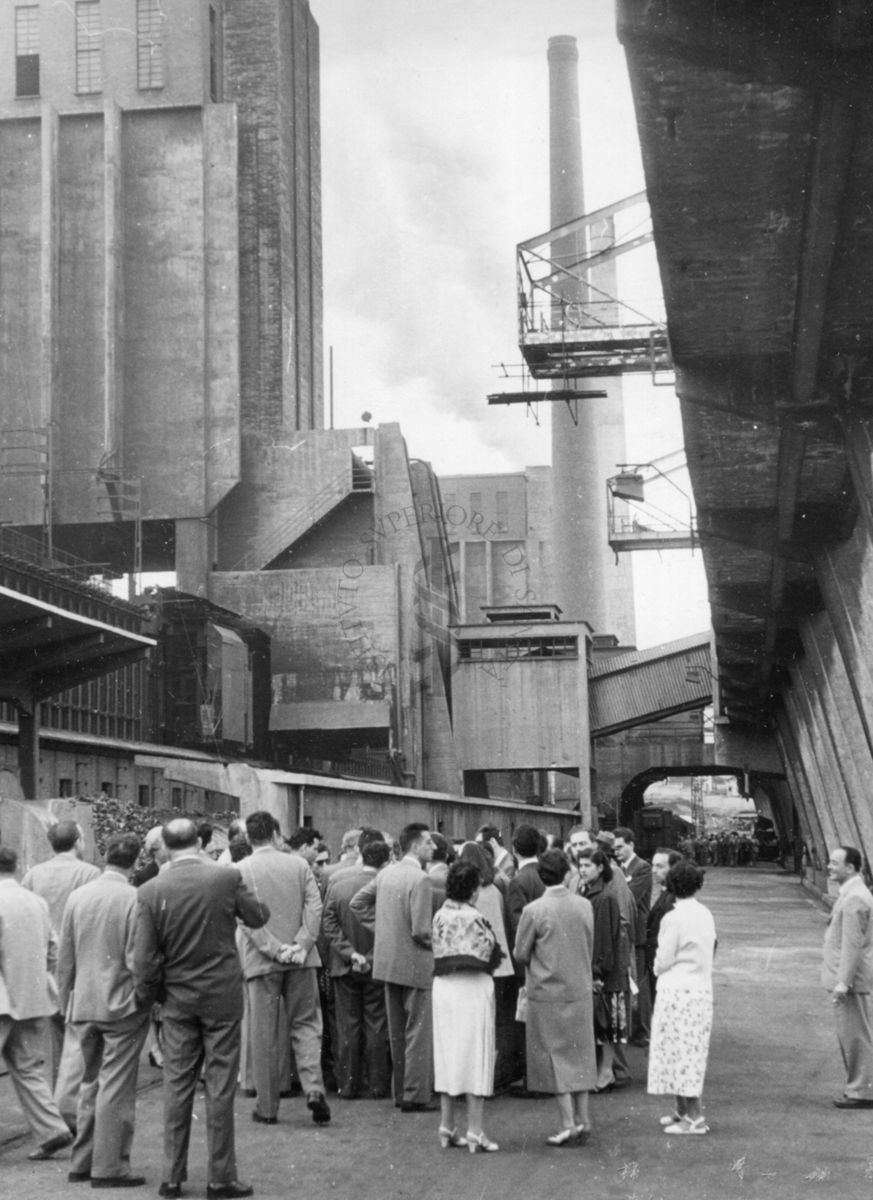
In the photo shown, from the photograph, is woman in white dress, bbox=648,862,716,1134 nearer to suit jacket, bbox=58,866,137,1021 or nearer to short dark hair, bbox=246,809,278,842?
short dark hair, bbox=246,809,278,842

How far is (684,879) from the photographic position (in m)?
9.21

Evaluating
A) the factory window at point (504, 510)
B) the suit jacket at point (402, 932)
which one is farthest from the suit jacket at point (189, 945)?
the factory window at point (504, 510)

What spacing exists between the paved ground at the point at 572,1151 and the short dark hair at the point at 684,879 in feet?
4.62

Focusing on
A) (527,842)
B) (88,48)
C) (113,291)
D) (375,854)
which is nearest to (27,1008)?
(375,854)

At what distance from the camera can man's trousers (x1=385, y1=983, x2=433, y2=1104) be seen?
9.88 m

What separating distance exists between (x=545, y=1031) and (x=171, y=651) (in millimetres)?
33310

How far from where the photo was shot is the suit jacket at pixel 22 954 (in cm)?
823

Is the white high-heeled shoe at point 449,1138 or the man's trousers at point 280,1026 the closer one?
the white high-heeled shoe at point 449,1138

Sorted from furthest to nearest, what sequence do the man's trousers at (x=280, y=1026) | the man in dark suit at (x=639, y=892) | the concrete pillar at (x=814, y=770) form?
the concrete pillar at (x=814, y=770), the man in dark suit at (x=639, y=892), the man's trousers at (x=280, y=1026)

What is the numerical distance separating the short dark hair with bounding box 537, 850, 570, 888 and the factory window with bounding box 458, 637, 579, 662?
40508 mm

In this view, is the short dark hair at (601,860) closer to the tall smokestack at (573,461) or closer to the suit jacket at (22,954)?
the suit jacket at (22,954)

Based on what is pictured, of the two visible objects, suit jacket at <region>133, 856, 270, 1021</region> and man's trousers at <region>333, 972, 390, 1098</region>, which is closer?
suit jacket at <region>133, 856, 270, 1021</region>

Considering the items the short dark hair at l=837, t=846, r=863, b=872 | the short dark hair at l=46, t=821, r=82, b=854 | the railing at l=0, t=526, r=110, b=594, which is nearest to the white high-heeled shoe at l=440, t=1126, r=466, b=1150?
the short dark hair at l=46, t=821, r=82, b=854

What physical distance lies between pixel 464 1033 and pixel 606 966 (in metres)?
2.41
